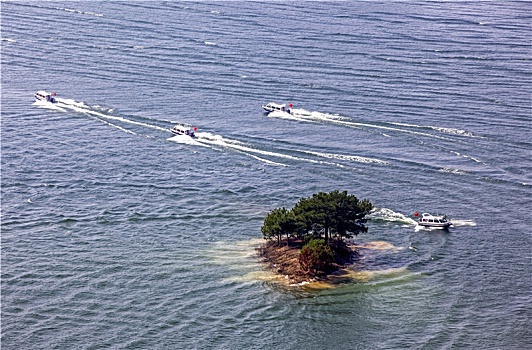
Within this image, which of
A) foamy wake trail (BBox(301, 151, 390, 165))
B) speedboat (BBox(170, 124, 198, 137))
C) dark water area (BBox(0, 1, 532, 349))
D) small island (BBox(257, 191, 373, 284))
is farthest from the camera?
speedboat (BBox(170, 124, 198, 137))

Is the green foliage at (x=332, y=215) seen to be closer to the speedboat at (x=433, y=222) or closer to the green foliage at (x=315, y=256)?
the green foliage at (x=315, y=256)

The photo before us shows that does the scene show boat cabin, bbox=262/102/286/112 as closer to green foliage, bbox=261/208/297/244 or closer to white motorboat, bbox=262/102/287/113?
white motorboat, bbox=262/102/287/113

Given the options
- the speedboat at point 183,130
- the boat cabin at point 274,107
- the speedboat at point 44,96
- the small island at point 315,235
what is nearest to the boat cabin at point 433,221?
the small island at point 315,235

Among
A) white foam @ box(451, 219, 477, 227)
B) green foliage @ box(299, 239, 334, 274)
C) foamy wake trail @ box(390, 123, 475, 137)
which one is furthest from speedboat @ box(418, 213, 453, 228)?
foamy wake trail @ box(390, 123, 475, 137)

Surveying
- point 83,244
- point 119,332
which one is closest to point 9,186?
point 83,244

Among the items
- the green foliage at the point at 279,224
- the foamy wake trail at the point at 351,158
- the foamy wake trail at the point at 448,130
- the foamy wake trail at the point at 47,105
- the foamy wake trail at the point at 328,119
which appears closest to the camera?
the green foliage at the point at 279,224

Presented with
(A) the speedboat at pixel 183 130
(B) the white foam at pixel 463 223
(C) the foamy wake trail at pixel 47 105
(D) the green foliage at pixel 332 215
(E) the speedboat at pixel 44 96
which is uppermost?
(E) the speedboat at pixel 44 96

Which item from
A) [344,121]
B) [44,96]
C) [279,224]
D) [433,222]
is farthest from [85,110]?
[433,222]

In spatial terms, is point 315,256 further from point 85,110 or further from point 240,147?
point 85,110

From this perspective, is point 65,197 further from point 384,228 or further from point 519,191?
point 519,191
